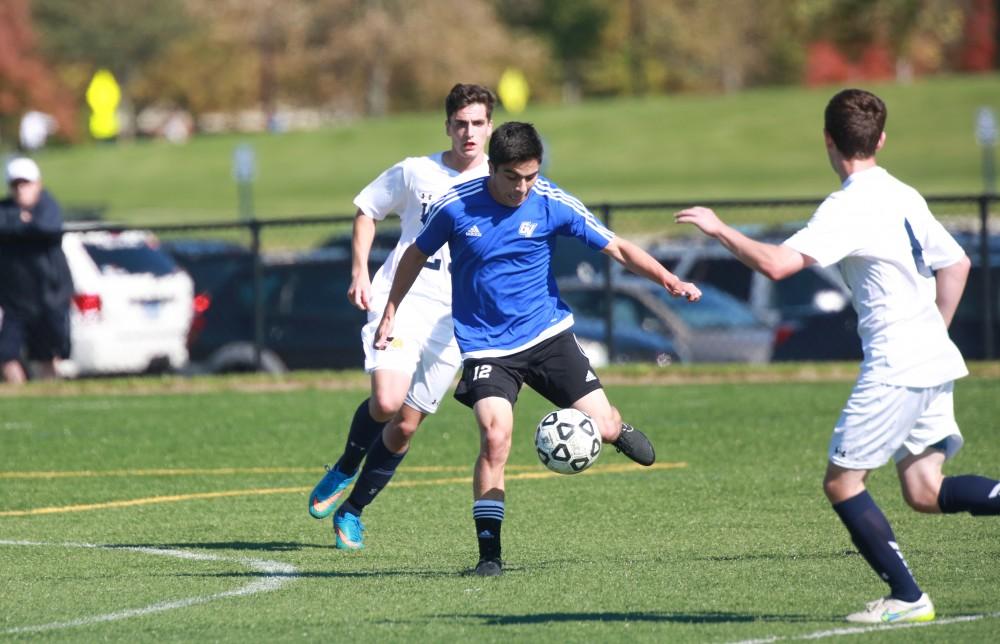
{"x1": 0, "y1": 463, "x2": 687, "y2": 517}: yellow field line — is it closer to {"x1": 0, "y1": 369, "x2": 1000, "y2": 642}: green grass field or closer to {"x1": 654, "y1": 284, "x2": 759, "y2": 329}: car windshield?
{"x1": 0, "y1": 369, "x2": 1000, "y2": 642}: green grass field

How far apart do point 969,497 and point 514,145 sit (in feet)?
7.93

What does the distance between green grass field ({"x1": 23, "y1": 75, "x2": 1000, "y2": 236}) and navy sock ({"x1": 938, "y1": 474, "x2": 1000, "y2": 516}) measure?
44.7 meters

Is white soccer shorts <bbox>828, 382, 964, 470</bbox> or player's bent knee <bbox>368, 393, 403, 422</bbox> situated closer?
white soccer shorts <bbox>828, 382, 964, 470</bbox>

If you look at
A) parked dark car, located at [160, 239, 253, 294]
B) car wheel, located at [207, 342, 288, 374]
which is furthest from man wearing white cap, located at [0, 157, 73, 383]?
parked dark car, located at [160, 239, 253, 294]

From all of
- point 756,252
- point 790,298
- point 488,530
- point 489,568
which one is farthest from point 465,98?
point 790,298

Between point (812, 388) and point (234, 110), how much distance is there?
71.4 m

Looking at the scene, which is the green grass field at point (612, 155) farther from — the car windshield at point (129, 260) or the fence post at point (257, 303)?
the fence post at point (257, 303)

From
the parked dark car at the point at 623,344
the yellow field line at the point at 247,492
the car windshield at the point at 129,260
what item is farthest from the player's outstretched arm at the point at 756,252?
the car windshield at the point at 129,260

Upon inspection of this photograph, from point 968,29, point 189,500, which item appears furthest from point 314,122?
point 189,500

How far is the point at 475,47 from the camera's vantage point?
7681 cm

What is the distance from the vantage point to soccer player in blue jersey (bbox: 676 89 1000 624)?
6.47m

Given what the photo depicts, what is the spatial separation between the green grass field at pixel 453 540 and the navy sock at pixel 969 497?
37cm

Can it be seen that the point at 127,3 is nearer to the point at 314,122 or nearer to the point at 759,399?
the point at 314,122

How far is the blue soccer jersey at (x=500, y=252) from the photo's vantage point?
8062 mm
